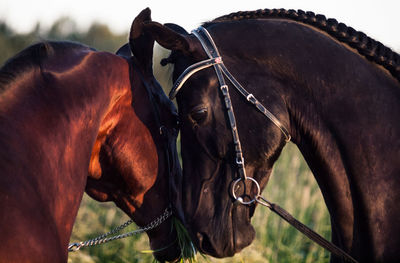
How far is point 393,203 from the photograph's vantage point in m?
2.59

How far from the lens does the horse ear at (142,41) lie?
283 cm

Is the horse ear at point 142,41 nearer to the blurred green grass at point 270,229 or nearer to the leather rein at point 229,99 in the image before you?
the leather rein at point 229,99

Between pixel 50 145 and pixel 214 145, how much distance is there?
84 cm

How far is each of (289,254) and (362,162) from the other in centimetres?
314

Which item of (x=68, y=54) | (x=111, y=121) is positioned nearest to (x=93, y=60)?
(x=68, y=54)

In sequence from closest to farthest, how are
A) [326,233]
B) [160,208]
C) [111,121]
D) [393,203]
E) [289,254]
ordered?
[393,203] → [111,121] → [160,208] → [289,254] → [326,233]

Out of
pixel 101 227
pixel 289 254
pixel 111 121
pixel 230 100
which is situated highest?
pixel 230 100

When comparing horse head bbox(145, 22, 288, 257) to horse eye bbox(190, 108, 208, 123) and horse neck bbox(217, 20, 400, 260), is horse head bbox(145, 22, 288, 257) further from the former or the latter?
horse neck bbox(217, 20, 400, 260)

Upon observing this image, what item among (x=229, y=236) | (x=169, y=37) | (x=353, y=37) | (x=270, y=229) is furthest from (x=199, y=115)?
(x=270, y=229)

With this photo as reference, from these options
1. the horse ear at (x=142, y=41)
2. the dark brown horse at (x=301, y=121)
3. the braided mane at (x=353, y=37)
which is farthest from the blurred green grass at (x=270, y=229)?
the braided mane at (x=353, y=37)

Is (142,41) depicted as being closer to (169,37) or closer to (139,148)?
(169,37)

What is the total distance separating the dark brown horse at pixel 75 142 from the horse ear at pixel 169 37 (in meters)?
0.26

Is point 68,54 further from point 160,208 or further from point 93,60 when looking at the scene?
point 160,208

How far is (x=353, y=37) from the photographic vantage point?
8.89 feet
